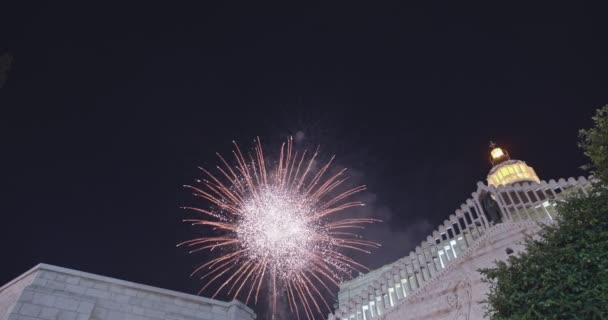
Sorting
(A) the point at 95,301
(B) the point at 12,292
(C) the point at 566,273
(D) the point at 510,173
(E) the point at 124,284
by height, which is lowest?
(C) the point at 566,273

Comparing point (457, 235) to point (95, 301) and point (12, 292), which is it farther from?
point (12, 292)

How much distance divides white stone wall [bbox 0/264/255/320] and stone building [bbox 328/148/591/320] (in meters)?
5.88

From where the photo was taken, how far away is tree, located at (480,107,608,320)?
24.7 feet

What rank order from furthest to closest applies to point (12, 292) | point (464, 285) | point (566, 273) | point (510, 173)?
1. point (510, 173)
2. point (12, 292)
3. point (464, 285)
4. point (566, 273)

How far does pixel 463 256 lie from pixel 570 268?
561 cm

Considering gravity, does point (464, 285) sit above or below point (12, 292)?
below

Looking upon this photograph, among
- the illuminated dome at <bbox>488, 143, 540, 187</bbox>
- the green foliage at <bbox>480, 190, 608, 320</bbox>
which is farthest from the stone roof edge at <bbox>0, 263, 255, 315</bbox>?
the illuminated dome at <bbox>488, 143, 540, 187</bbox>

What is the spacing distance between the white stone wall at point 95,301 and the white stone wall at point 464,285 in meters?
7.58

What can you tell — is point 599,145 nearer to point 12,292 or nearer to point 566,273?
point 566,273

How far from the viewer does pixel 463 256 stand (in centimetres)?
1337

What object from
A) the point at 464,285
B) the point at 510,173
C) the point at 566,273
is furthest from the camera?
the point at 510,173

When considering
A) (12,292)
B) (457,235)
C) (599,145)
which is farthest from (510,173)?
(12,292)

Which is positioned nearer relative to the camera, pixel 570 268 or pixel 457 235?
pixel 570 268

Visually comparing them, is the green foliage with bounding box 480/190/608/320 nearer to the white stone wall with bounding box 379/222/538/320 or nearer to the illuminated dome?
the white stone wall with bounding box 379/222/538/320
